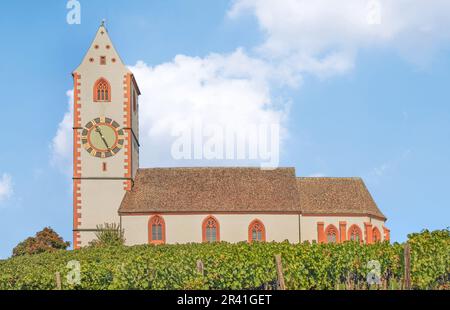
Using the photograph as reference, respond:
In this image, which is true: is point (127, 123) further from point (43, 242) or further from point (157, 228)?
point (43, 242)

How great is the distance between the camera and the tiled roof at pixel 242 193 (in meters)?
68.1

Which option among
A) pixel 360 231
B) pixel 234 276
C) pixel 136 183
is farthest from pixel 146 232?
pixel 234 276

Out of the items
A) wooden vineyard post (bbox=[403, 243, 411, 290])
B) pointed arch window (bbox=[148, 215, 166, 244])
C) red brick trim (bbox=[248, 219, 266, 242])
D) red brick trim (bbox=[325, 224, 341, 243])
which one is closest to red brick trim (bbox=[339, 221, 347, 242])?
red brick trim (bbox=[325, 224, 341, 243])

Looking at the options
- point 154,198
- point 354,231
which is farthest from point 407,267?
point 154,198

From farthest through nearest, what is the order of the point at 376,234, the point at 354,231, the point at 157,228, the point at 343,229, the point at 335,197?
the point at 376,234
the point at 335,197
the point at 354,231
the point at 343,229
the point at 157,228

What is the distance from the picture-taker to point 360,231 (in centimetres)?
6981

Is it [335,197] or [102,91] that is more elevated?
[102,91]

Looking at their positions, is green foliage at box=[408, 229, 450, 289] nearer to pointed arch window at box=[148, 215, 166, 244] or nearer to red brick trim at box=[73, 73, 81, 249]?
pointed arch window at box=[148, 215, 166, 244]

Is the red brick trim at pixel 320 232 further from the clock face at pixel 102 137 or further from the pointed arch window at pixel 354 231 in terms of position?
the clock face at pixel 102 137

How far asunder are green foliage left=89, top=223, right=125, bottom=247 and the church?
0.52m

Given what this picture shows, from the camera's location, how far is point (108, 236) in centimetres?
6644

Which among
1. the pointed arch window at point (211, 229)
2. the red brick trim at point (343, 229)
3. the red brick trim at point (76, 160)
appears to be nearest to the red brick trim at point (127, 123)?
the red brick trim at point (76, 160)

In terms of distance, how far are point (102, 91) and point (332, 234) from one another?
25966 millimetres
